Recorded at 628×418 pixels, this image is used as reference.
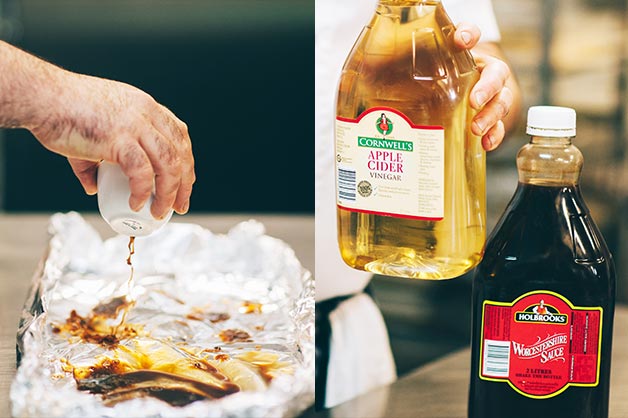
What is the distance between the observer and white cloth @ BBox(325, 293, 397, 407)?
1044mm

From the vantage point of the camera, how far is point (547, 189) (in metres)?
0.87

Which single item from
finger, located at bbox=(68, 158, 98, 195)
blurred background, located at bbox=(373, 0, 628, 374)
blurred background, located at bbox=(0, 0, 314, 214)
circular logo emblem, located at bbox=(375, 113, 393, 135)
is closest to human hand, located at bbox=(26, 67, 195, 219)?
finger, located at bbox=(68, 158, 98, 195)

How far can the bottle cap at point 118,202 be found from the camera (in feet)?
3.18

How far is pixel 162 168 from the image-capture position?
0.94 metres

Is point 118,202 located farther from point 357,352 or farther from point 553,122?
point 553,122

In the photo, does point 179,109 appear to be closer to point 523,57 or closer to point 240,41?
point 240,41

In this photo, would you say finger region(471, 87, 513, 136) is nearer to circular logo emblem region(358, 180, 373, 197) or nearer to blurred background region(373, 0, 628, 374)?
circular logo emblem region(358, 180, 373, 197)

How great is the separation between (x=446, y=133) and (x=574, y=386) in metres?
0.28

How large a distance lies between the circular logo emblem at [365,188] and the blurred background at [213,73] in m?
1.83

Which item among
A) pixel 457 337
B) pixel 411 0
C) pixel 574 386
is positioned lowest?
pixel 457 337

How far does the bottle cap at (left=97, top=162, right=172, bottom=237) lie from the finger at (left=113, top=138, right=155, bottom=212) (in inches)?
1.5

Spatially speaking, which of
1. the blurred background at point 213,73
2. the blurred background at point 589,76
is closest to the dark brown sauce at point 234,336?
the blurred background at point 589,76

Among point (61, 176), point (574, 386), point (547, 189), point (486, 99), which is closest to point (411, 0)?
point (486, 99)

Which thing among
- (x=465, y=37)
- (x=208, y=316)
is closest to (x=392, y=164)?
(x=465, y=37)
